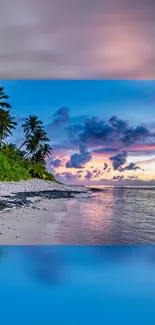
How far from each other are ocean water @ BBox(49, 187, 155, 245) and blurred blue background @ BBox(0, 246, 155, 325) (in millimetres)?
769

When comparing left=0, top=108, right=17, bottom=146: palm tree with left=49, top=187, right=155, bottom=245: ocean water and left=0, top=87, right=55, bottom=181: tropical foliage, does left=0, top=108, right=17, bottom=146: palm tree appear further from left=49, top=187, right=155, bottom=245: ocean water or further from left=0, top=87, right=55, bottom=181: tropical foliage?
left=49, top=187, right=155, bottom=245: ocean water

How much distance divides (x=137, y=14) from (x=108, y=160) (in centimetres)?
285

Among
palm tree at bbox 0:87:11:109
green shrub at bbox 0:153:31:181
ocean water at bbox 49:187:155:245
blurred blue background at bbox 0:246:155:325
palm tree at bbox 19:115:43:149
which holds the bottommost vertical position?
blurred blue background at bbox 0:246:155:325

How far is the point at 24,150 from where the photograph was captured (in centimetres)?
659

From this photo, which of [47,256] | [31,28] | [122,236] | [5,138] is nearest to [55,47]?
[31,28]

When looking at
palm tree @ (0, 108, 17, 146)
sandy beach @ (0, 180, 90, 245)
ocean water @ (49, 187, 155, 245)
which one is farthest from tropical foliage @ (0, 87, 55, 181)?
ocean water @ (49, 187, 155, 245)

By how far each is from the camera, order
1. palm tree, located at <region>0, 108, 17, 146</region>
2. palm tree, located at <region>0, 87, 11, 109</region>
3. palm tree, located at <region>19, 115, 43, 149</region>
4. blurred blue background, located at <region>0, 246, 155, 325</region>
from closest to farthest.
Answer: blurred blue background, located at <region>0, 246, 155, 325</region>, palm tree, located at <region>19, 115, 43, 149</region>, palm tree, located at <region>0, 87, 11, 109</region>, palm tree, located at <region>0, 108, 17, 146</region>

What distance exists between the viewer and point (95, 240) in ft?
15.9

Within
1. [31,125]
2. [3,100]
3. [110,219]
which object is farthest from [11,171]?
[110,219]

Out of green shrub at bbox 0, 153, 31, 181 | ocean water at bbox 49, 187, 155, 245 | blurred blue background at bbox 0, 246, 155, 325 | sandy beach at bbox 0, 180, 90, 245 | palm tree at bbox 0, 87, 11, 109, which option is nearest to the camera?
blurred blue background at bbox 0, 246, 155, 325

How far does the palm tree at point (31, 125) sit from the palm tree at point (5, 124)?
258mm

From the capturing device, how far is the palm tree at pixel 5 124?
6.04 metres

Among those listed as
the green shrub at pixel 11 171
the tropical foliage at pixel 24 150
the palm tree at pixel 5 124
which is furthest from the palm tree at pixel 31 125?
the green shrub at pixel 11 171

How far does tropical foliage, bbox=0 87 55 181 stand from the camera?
561 cm
